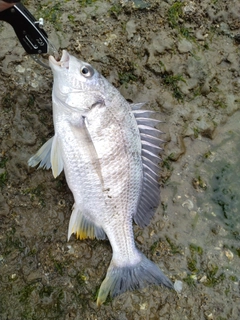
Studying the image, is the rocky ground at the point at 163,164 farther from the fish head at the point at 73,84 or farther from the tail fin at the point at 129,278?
the fish head at the point at 73,84

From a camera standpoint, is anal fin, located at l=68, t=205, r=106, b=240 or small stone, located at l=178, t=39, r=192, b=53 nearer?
anal fin, located at l=68, t=205, r=106, b=240

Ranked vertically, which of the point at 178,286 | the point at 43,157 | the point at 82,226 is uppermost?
the point at 43,157

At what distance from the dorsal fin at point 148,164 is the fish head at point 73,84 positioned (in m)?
0.34

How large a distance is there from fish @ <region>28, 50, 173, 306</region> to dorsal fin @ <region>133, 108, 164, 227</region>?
3 centimetres

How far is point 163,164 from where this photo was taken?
9.34 ft

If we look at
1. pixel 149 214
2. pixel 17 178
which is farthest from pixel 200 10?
pixel 17 178

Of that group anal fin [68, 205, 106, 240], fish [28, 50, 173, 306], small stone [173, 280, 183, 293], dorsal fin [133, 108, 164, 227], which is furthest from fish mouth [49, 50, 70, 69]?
small stone [173, 280, 183, 293]

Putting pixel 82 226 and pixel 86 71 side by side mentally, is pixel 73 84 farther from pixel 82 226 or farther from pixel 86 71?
pixel 82 226

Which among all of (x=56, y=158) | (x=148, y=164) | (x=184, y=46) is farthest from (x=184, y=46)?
(x=56, y=158)

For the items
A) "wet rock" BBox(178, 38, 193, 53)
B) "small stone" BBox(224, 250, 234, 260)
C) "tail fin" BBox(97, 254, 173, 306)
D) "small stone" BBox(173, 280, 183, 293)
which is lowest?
"small stone" BBox(173, 280, 183, 293)

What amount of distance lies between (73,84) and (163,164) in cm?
92

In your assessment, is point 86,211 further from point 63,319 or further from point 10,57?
point 10,57

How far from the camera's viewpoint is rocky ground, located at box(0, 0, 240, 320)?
2.59 metres

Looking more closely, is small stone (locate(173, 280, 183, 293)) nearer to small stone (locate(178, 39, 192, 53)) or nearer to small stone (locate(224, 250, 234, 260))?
small stone (locate(224, 250, 234, 260))
